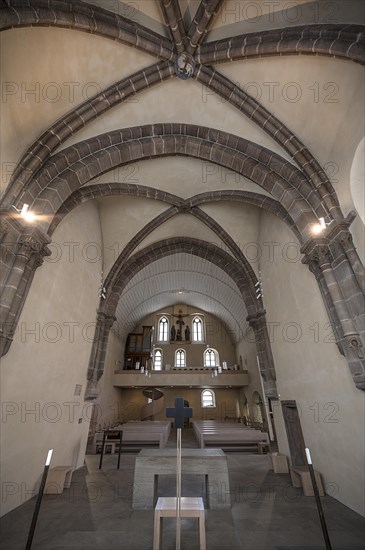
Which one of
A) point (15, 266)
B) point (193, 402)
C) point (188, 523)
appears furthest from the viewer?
→ point (193, 402)

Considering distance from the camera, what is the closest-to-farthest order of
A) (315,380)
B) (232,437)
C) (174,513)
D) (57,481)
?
(174,513)
(57,481)
(315,380)
(232,437)

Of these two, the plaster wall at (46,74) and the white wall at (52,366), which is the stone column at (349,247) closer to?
the plaster wall at (46,74)

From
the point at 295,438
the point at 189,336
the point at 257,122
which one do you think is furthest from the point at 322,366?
the point at 189,336

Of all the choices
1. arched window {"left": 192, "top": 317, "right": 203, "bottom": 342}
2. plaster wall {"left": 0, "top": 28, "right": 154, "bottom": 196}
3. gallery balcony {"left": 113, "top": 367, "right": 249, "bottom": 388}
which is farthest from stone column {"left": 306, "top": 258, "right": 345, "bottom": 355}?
arched window {"left": 192, "top": 317, "right": 203, "bottom": 342}

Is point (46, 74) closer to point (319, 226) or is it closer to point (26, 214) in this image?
point (26, 214)

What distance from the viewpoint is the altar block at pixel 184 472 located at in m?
4.68

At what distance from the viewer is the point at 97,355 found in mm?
9016

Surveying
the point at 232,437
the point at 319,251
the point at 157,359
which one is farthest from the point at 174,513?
the point at 157,359

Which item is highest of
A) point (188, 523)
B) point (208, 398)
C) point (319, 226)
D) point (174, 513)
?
point (319, 226)

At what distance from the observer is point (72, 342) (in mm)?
7332

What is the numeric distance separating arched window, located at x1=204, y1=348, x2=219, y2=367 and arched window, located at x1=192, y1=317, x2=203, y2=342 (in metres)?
1.14

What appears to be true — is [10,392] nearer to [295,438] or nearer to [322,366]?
[322,366]

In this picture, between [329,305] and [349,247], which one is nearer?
[349,247]

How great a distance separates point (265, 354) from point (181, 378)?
32.3 ft
